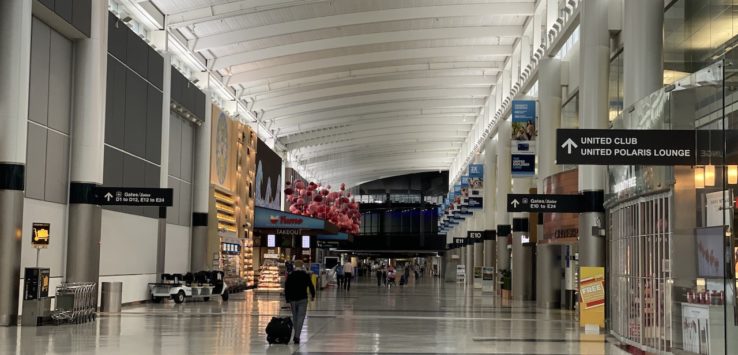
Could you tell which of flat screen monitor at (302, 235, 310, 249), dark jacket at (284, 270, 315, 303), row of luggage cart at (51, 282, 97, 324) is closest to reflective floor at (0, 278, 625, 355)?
row of luggage cart at (51, 282, 97, 324)

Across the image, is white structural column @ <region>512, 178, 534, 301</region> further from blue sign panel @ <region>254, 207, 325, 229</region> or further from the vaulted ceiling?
blue sign panel @ <region>254, 207, 325, 229</region>

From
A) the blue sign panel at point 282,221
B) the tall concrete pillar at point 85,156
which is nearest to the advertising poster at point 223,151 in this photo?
the blue sign panel at point 282,221

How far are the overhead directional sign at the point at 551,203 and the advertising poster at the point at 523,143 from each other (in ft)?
26.3

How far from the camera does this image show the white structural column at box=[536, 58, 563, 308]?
31547 millimetres

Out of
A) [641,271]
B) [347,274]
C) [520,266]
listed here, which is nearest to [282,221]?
[347,274]

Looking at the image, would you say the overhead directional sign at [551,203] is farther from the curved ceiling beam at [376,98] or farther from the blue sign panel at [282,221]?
the curved ceiling beam at [376,98]

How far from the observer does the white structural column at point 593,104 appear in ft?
78.5

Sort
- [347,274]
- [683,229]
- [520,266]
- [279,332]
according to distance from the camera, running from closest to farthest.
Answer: [683,229]
[279,332]
[520,266]
[347,274]

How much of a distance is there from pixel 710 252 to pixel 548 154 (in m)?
20.4

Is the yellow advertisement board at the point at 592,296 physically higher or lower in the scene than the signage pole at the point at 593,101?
lower

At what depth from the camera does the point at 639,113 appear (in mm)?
14281

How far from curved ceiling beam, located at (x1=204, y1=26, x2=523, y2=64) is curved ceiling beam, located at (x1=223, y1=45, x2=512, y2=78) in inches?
83.8

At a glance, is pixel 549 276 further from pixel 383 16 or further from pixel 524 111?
pixel 383 16

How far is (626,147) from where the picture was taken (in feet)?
43.1
